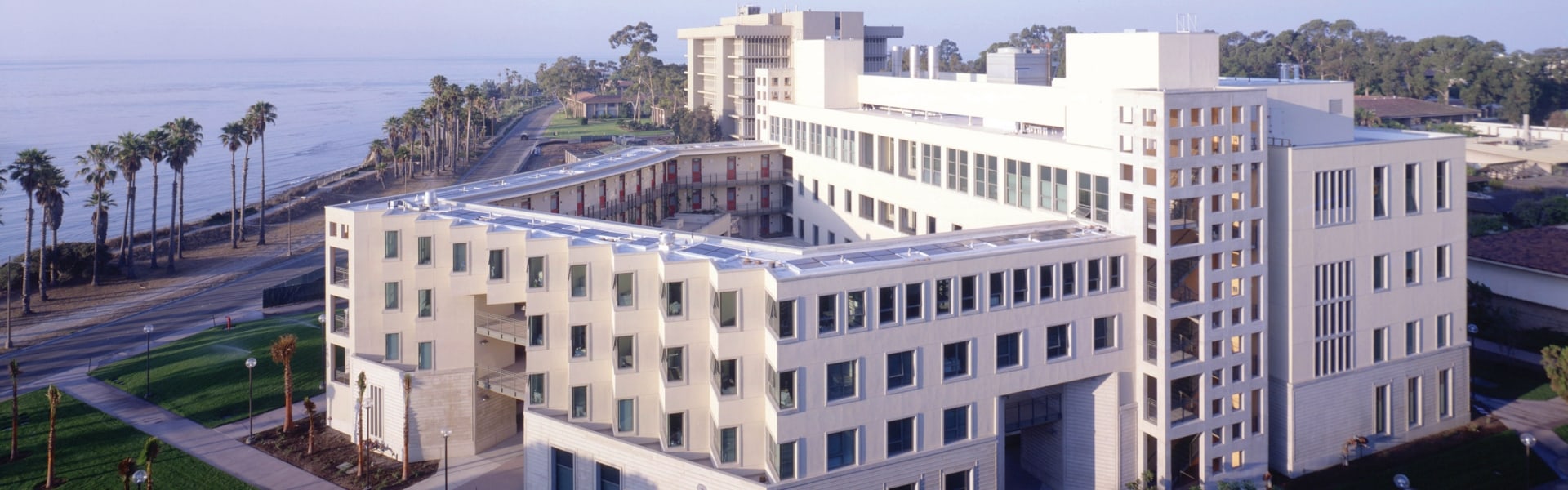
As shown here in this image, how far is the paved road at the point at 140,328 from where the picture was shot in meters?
55.8

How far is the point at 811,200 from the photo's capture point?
6656cm

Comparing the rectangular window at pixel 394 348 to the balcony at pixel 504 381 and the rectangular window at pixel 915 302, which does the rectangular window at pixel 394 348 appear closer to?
the balcony at pixel 504 381

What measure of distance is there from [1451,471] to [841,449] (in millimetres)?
21672

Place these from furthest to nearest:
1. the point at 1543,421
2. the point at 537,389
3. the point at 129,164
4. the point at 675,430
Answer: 1. the point at 129,164
2. the point at 1543,421
3. the point at 537,389
4. the point at 675,430

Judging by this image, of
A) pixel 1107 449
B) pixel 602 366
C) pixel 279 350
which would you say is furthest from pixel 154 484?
pixel 1107 449

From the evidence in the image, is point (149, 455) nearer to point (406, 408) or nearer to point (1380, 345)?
point (406, 408)

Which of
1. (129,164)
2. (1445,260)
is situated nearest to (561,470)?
(1445,260)

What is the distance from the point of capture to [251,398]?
4469 centimetres

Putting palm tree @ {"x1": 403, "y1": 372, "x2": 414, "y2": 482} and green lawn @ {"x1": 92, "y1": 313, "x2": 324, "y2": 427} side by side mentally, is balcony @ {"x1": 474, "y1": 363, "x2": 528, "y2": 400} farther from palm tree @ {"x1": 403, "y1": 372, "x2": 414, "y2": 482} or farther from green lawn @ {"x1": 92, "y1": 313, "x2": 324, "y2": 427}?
green lawn @ {"x1": 92, "y1": 313, "x2": 324, "y2": 427}

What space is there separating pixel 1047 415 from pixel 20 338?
2158 inches

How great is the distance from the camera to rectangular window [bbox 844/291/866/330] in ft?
107

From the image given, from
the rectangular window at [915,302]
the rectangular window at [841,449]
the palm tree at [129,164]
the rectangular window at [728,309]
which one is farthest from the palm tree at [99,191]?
the rectangular window at [915,302]

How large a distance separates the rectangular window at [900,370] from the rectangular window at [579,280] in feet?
31.7

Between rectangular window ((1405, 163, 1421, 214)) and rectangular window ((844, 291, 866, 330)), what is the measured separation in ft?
73.4
